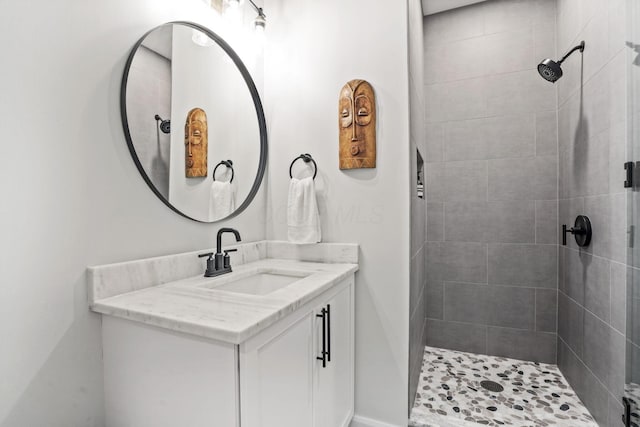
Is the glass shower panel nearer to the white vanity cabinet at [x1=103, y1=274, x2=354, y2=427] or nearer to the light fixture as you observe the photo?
the white vanity cabinet at [x1=103, y1=274, x2=354, y2=427]

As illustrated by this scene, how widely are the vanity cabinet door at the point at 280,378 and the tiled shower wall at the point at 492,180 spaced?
1.77m

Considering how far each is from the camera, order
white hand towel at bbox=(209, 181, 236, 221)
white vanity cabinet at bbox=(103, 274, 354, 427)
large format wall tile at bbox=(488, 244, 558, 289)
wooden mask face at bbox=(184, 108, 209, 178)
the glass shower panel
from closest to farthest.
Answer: white vanity cabinet at bbox=(103, 274, 354, 427) < the glass shower panel < wooden mask face at bbox=(184, 108, 209, 178) < white hand towel at bbox=(209, 181, 236, 221) < large format wall tile at bbox=(488, 244, 558, 289)

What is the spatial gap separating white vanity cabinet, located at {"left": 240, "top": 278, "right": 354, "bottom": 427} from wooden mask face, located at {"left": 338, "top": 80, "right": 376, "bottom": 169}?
0.63 m

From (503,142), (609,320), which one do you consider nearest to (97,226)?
(609,320)

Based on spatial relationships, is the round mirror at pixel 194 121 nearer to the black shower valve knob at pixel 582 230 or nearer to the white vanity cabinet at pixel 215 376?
the white vanity cabinet at pixel 215 376

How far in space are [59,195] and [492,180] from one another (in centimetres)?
258

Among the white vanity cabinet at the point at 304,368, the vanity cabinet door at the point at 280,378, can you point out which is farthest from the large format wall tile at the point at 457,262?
the vanity cabinet door at the point at 280,378

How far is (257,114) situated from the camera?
178cm

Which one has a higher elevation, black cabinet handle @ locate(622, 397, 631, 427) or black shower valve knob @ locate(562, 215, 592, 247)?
black shower valve knob @ locate(562, 215, 592, 247)

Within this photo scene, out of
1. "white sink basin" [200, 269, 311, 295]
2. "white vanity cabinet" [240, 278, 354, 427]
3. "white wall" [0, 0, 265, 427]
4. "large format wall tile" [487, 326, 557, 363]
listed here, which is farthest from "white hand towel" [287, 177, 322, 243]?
"large format wall tile" [487, 326, 557, 363]

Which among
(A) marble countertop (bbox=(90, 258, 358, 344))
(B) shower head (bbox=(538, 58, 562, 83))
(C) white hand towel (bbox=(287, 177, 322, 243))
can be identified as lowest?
(A) marble countertop (bbox=(90, 258, 358, 344))

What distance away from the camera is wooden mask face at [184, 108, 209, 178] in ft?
4.35

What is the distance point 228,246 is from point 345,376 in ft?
2.83

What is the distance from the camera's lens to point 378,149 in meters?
1.60
